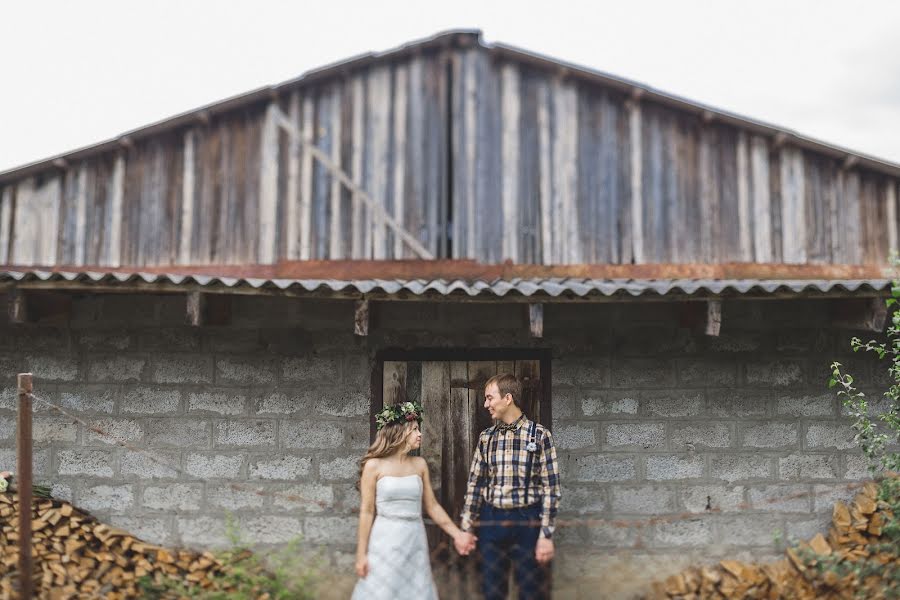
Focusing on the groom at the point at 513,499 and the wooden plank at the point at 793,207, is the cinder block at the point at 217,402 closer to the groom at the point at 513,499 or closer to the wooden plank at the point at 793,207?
the groom at the point at 513,499

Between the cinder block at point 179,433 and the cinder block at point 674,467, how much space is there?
10.6 ft

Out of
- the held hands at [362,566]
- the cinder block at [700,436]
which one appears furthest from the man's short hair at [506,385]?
the cinder block at [700,436]

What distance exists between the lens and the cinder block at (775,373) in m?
5.59

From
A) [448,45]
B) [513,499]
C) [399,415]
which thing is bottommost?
[513,499]

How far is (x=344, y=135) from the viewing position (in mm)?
6766

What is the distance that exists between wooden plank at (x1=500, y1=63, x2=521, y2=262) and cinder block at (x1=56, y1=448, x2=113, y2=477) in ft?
11.6

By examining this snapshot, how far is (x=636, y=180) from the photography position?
668 centimetres

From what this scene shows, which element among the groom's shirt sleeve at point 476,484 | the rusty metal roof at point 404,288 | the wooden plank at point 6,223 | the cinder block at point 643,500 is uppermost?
the wooden plank at point 6,223

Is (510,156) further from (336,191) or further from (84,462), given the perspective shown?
(84,462)

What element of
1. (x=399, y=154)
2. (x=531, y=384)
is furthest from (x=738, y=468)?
(x=399, y=154)

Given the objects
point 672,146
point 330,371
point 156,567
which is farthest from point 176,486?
point 672,146

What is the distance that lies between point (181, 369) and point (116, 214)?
1967 millimetres

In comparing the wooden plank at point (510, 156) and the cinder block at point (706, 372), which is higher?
the wooden plank at point (510, 156)

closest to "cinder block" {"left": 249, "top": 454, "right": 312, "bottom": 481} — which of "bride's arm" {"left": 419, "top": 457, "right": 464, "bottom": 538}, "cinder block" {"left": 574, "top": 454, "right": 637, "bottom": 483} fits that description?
"bride's arm" {"left": 419, "top": 457, "right": 464, "bottom": 538}
